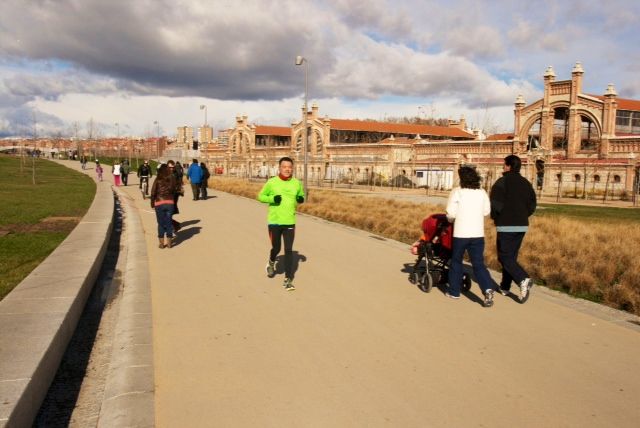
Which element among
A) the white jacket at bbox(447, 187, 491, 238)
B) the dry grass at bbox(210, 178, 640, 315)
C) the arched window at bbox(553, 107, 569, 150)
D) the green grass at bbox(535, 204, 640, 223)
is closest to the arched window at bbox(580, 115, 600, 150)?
the arched window at bbox(553, 107, 569, 150)

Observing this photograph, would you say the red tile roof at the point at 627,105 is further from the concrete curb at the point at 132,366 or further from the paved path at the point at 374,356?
the concrete curb at the point at 132,366

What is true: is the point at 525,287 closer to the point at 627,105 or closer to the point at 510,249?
the point at 510,249

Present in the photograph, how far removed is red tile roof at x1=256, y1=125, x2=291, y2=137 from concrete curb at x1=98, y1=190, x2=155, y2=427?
7354 centimetres

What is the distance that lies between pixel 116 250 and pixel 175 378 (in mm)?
7289

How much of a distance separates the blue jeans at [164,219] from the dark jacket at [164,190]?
177mm

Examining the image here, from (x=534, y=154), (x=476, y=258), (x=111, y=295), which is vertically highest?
(x=534, y=154)

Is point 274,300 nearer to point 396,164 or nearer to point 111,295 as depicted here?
point 111,295

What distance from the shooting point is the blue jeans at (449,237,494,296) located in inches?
257

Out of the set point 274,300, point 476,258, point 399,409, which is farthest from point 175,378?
point 476,258

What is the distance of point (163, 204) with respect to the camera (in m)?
10.5

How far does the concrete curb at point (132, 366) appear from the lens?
140 inches

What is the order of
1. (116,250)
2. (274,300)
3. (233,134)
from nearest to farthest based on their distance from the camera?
1. (274,300)
2. (116,250)
3. (233,134)

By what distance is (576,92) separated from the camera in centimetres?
4478

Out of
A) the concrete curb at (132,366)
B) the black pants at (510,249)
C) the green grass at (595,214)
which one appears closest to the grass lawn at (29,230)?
the concrete curb at (132,366)
